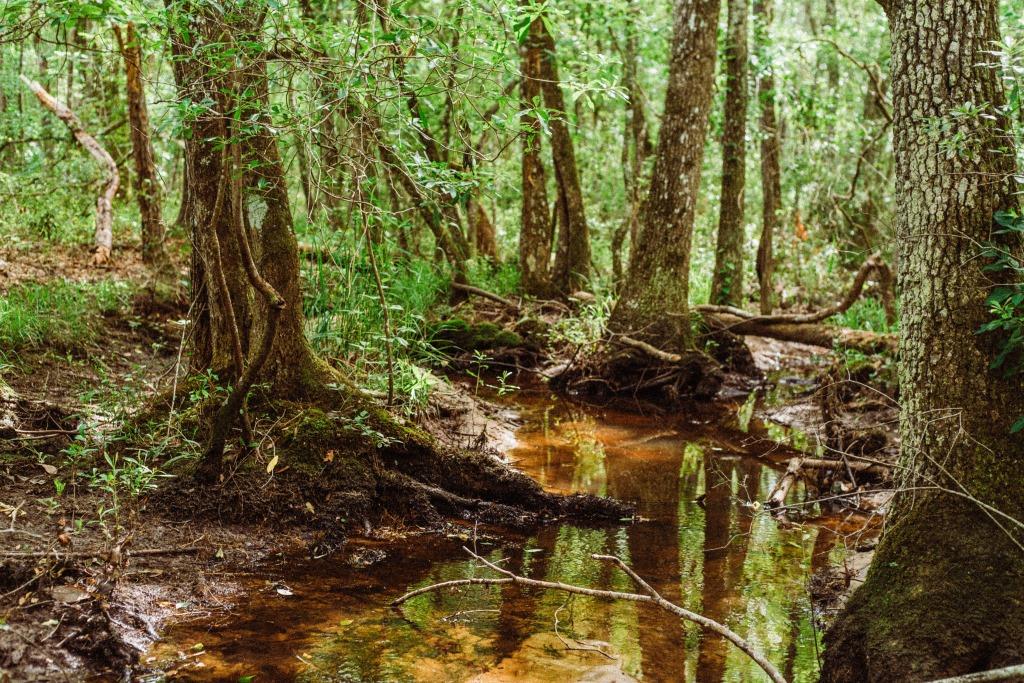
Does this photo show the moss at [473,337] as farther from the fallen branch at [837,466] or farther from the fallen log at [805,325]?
the fallen branch at [837,466]

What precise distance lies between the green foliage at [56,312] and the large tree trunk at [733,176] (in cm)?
906

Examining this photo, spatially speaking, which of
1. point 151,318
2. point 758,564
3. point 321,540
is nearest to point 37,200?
point 151,318

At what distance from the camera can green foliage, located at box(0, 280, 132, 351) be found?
7.88m

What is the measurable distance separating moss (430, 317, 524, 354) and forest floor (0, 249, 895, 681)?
2.70 meters

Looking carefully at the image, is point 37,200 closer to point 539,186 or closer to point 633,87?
point 539,186

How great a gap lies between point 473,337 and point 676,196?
3254mm

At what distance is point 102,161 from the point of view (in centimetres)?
1116

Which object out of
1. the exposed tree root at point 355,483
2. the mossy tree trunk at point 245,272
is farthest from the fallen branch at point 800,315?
the mossy tree trunk at point 245,272

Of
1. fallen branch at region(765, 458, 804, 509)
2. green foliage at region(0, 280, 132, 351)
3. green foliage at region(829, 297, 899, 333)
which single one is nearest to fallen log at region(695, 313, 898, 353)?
green foliage at region(829, 297, 899, 333)

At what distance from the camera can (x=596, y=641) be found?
459 centimetres

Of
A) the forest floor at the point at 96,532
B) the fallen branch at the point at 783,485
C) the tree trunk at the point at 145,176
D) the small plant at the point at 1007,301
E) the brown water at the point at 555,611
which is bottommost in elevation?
the brown water at the point at 555,611

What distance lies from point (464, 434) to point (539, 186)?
6.64 meters

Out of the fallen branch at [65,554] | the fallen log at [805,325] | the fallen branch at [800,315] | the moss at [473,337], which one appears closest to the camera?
the fallen branch at [65,554]

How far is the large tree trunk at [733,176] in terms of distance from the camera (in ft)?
46.3
